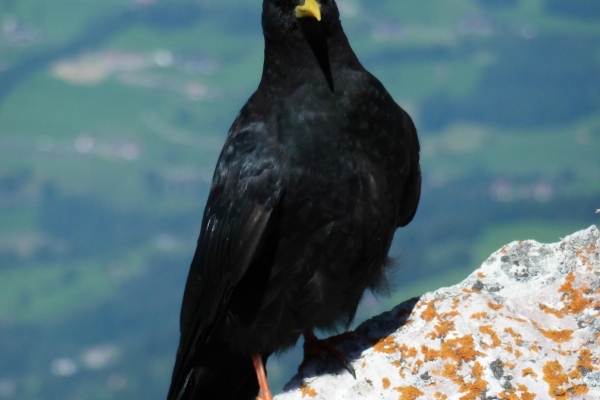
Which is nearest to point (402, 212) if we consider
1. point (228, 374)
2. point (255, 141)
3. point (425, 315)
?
point (425, 315)

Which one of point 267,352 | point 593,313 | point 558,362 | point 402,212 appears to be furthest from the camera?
point 402,212

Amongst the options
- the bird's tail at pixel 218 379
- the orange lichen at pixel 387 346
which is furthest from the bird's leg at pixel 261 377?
the orange lichen at pixel 387 346

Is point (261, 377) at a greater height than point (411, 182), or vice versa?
point (411, 182)

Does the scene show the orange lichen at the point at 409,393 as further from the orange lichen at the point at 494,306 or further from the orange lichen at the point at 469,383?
the orange lichen at the point at 494,306

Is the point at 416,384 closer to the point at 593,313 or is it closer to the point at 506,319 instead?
the point at 506,319

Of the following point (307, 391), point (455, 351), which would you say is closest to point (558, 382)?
Answer: point (455, 351)

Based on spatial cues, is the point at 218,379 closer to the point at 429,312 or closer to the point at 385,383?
the point at 385,383

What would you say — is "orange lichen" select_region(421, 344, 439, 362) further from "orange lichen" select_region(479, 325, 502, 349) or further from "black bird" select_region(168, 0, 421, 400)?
"black bird" select_region(168, 0, 421, 400)

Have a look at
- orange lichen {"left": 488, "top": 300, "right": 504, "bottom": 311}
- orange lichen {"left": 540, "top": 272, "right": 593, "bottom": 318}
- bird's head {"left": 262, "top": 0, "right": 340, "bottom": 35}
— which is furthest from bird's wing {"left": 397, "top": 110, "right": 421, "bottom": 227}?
orange lichen {"left": 540, "top": 272, "right": 593, "bottom": 318}
